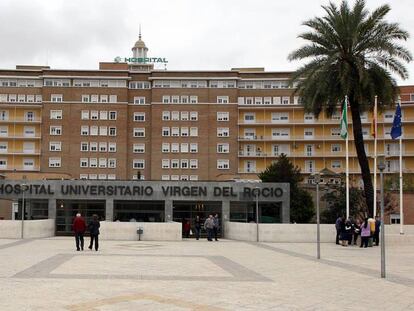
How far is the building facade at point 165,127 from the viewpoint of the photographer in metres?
86.1

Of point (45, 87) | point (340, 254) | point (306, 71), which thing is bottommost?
point (340, 254)

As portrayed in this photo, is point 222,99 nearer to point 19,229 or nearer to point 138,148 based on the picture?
point 138,148

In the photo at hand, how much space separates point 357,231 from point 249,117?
58550 mm

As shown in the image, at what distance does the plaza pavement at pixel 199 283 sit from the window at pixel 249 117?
66308 millimetres

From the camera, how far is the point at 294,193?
2712 inches

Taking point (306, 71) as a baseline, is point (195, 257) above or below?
A: below

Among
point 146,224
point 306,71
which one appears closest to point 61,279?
point 146,224

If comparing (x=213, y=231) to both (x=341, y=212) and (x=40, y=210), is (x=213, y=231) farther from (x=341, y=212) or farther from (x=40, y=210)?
(x=341, y=212)

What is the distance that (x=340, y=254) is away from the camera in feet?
81.4

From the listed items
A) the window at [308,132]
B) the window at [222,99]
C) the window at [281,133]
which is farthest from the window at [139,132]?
the window at [308,132]

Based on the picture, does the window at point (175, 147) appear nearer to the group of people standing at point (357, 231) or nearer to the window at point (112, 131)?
the window at point (112, 131)

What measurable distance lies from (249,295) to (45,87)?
7907 cm

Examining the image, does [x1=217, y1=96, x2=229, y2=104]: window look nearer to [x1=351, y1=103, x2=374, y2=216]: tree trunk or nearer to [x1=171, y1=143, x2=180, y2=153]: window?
[x1=171, y1=143, x2=180, y2=153]: window

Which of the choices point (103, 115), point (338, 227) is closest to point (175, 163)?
point (103, 115)
